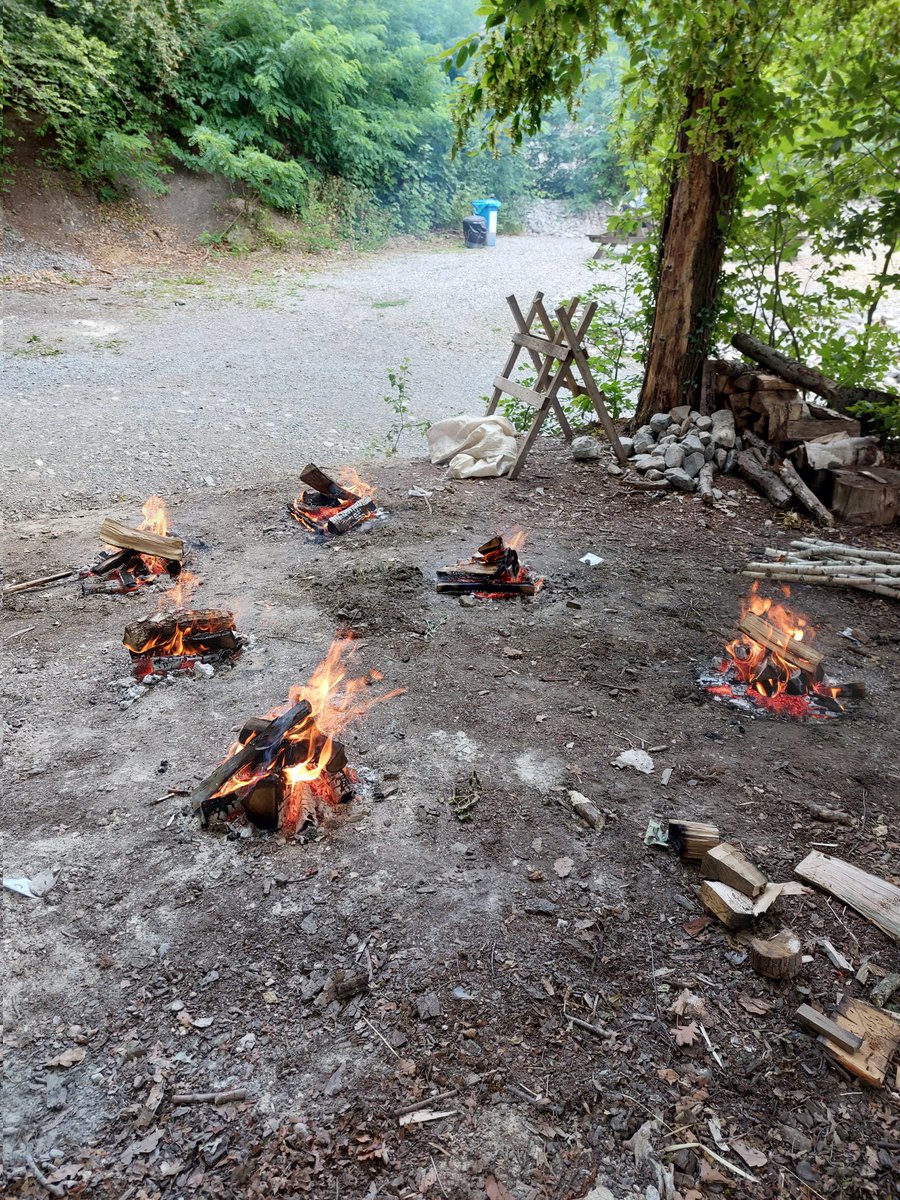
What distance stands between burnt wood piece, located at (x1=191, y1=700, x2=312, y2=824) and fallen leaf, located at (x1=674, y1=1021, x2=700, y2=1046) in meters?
1.81

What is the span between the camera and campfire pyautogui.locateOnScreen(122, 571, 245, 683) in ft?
13.3

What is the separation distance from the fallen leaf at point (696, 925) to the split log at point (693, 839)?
0.88 feet

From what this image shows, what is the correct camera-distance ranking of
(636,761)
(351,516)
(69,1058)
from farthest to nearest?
(351,516), (636,761), (69,1058)

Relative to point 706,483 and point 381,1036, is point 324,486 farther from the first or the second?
point 381,1036

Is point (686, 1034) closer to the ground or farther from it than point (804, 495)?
closer to the ground

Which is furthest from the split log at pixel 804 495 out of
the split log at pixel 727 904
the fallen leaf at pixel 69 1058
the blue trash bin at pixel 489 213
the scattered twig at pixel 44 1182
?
the blue trash bin at pixel 489 213

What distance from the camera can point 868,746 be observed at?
3.56 metres

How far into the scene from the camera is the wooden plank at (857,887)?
263 centimetres

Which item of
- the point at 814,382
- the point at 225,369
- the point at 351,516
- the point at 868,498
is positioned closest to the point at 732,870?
the point at 351,516

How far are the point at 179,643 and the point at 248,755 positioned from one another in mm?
1245

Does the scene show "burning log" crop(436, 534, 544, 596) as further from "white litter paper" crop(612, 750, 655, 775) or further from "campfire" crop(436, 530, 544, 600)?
"white litter paper" crop(612, 750, 655, 775)

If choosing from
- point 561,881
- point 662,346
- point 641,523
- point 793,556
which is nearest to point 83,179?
point 662,346

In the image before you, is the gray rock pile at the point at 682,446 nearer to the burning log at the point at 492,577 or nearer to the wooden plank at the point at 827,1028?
the burning log at the point at 492,577

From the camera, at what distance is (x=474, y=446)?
24.0 ft
